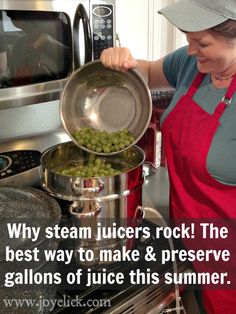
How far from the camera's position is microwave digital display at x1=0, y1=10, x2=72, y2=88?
0.83 m

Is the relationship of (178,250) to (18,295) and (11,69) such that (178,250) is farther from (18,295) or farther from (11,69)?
(11,69)

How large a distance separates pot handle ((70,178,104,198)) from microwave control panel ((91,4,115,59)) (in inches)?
14.8

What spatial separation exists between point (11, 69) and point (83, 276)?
506 mm

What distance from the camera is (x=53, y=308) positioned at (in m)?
0.73

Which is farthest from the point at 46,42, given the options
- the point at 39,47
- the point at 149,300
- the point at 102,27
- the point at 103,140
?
the point at 149,300

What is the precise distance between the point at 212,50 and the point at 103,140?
1.08 feet

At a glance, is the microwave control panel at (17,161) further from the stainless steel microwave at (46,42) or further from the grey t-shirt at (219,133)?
the grey t-shirt at (219,133)

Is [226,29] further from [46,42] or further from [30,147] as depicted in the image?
[30,147]

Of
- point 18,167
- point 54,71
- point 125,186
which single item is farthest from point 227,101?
point 18,167

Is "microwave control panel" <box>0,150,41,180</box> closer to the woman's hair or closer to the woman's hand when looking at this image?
the woman's hand

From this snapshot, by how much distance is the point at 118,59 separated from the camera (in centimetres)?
85

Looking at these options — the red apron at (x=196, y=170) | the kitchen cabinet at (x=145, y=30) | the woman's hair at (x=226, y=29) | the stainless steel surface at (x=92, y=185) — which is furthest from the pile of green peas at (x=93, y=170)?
the kitchen cabinet at (x=145, y=30)

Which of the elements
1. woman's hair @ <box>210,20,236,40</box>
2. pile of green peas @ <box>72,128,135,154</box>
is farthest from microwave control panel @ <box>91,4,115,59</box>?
woman's hair @ <box>210,20,236,40</box>

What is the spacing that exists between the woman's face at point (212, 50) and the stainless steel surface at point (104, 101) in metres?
0.16
